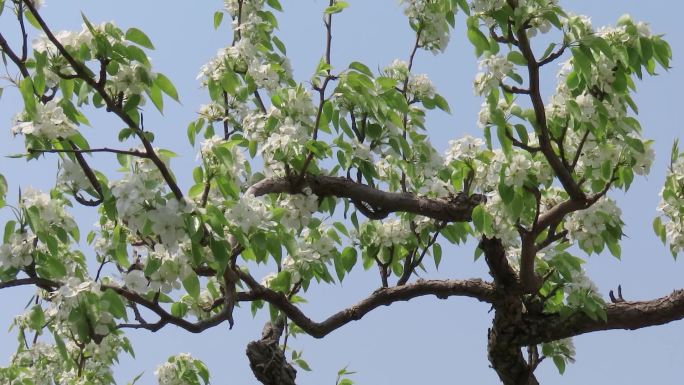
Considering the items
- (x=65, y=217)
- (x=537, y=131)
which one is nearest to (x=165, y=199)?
(x=65, y=217)

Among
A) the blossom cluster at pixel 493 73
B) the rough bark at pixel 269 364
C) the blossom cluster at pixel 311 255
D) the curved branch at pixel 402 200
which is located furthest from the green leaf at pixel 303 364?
the blossom cluster at pixel 493 73

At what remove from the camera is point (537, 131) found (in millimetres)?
3701

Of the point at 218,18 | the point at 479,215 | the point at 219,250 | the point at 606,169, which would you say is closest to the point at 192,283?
the point at 219,250

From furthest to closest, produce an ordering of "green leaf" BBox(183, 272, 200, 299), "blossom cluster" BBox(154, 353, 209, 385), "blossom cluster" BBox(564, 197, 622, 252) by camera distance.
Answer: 1. "blossom cluster" BBox(154, 353, 209, 385)
2. "blossom cluster" BBox(564, 197, 622, 252)
3. "green leaf" BBox(183, 272, 200, 299)

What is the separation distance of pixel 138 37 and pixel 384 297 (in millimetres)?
1995

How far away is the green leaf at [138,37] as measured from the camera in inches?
124

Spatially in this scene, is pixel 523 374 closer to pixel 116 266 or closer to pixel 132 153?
pixel 116 266

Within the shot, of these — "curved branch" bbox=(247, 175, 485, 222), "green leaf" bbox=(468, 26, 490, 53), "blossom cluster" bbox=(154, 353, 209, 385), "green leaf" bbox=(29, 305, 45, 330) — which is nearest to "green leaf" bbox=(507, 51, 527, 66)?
"green leaf" bbox=(468, 26, 490, 53)

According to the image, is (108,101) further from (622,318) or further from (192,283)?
(622,318)

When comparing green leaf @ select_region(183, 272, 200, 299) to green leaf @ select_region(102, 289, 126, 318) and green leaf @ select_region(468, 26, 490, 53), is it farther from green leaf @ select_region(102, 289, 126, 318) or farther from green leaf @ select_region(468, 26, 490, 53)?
green leaf @ select_region(468, 26, 490, 53)

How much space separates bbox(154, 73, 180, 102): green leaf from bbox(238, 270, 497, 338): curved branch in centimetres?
138

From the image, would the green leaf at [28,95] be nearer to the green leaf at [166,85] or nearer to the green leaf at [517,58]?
the green leaf at [166,85]

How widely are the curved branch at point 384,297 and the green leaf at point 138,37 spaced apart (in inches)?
61.5

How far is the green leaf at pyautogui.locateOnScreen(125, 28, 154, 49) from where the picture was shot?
316 cm
